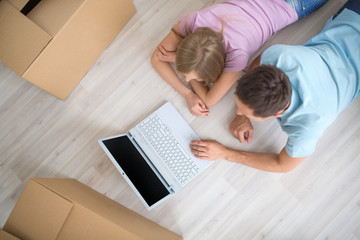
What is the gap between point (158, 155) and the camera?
976 mm

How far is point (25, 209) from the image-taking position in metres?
0.68

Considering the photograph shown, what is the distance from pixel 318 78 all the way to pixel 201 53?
Result: 379mm

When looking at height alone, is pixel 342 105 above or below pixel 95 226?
below

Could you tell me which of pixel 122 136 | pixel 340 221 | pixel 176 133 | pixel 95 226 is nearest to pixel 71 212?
pixel 95 226

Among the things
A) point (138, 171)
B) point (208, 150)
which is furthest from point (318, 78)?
point (138, 171)

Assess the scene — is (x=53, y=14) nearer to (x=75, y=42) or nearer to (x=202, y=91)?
(x=75, y=42)

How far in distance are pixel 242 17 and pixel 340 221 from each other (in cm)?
87

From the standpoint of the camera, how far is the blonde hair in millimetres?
799

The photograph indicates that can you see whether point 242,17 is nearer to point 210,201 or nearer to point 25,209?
point 210,201

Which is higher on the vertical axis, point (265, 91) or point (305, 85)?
point (265, 91)

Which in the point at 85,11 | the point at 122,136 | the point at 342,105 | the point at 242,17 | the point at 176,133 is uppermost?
the point at 85,11

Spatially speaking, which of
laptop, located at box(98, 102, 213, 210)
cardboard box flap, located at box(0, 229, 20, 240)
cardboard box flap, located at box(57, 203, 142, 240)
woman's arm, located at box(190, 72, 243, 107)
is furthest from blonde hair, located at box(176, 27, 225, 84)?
cardboard box flap, located at box(0, 229, 20, 240)

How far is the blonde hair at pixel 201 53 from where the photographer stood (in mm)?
799

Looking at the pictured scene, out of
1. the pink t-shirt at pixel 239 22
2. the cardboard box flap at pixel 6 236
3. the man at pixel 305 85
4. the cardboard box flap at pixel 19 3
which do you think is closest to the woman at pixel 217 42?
the pink t-shirt at pixel 239 22
